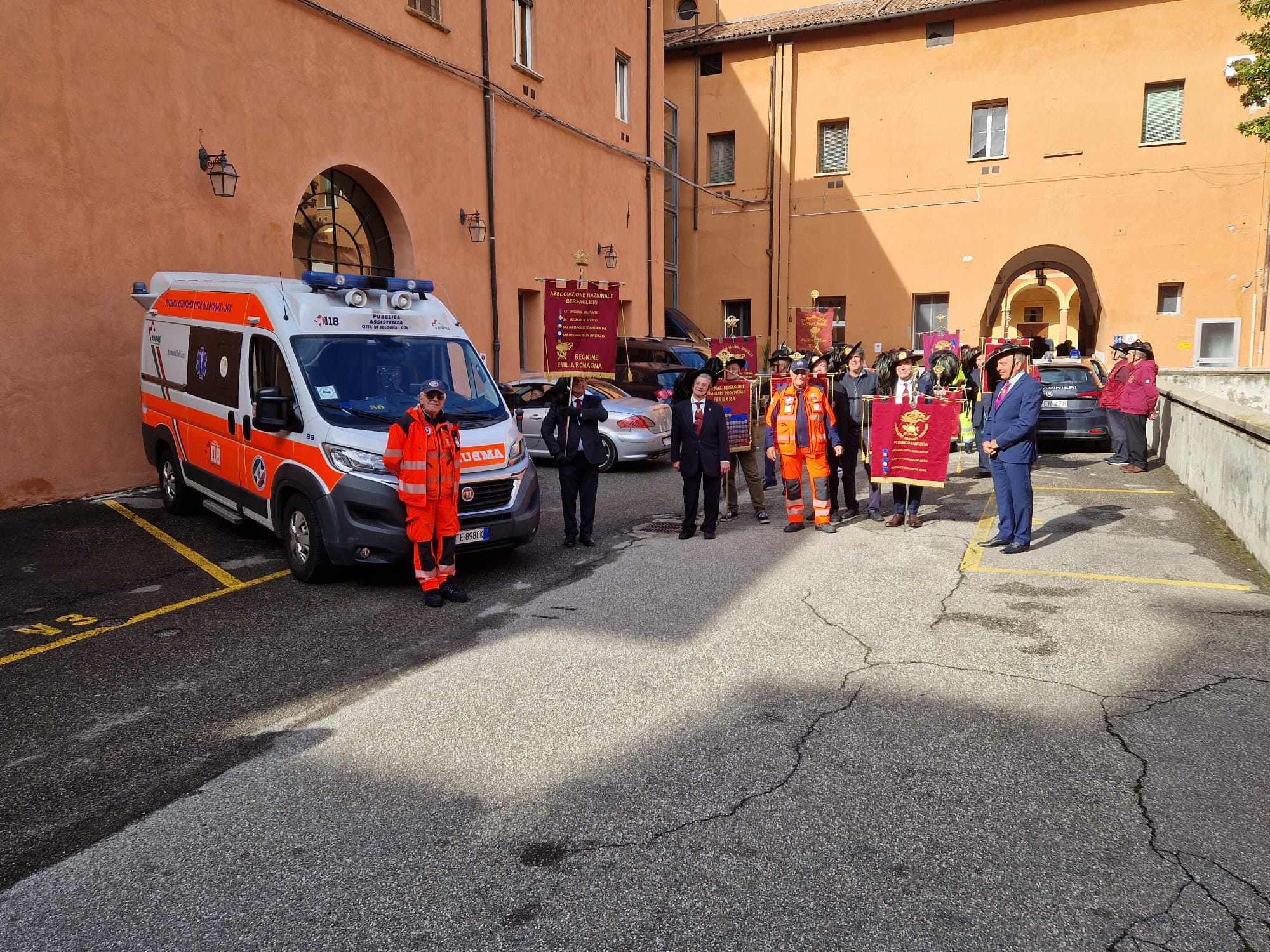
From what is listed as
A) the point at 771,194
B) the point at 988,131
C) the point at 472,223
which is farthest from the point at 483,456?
the point at 988,131

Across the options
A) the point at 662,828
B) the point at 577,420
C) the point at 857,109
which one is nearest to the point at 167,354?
the point at 577,420

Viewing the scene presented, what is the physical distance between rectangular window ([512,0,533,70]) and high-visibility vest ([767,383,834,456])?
12.5 metres

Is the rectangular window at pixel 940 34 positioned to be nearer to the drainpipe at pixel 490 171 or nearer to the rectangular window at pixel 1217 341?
the rectangular window at pixel 1217 341

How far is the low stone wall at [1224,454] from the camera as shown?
8.07m

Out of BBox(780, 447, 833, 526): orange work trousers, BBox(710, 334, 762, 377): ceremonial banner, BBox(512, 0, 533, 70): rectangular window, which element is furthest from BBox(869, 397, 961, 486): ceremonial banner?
BBox(512, 0, 533, 70): rectangular window

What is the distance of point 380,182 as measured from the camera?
15.3m

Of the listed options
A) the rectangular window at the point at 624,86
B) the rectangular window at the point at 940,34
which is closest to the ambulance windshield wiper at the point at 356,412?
the rectangular window at the point at 624,86

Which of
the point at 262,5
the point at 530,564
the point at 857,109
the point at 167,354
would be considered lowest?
the point at 530,564

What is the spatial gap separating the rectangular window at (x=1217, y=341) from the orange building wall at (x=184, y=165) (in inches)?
739

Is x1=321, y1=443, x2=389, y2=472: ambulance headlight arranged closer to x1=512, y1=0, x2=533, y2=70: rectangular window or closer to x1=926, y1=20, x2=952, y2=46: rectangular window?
x1=512, y1=0, x2=533, y2=70: rectangular window

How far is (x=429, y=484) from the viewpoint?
22.9 feet

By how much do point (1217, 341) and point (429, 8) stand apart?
21990 mm

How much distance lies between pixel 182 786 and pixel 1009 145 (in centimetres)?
2798

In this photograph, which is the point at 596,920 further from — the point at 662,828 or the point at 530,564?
the point at 530,564
